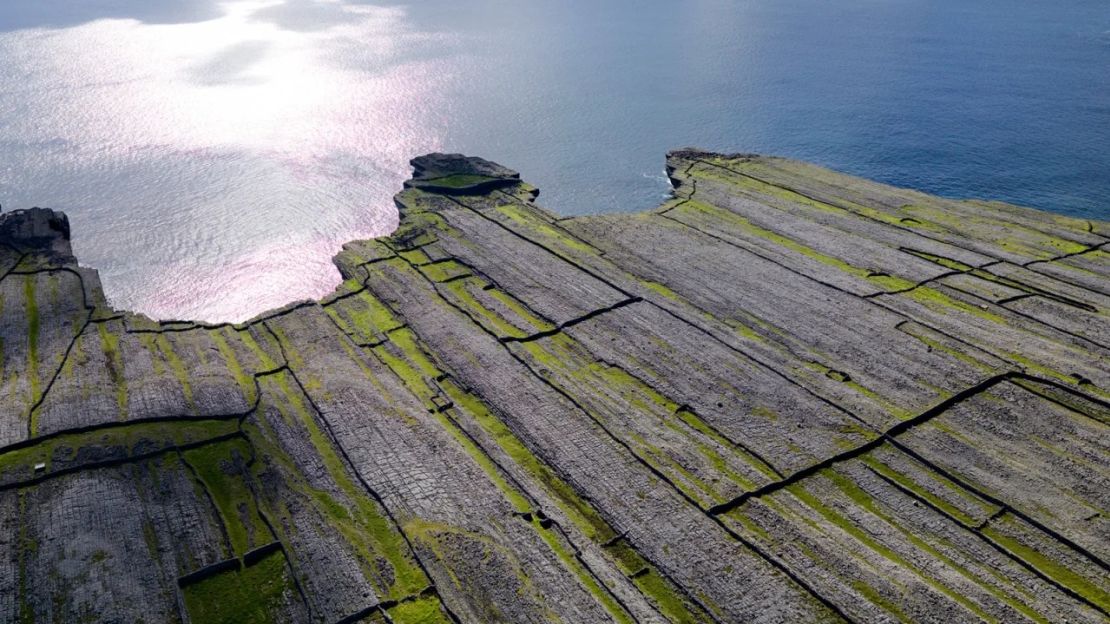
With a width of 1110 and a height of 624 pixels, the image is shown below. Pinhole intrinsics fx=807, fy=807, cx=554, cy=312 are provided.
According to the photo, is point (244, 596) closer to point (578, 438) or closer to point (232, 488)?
point (232, 488)

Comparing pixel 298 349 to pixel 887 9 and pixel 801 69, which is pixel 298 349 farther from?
pixel 887 9

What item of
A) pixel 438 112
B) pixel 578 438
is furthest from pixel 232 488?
A: pixel 438 112

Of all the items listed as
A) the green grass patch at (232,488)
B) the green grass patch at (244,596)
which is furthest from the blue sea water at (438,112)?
the green grass patch at (244,596)

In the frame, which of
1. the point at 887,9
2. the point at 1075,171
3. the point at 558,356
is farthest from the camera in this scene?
the point at 887,9

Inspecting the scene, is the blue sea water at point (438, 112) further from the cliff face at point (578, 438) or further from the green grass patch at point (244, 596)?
the green grass patch at point (244, 596)

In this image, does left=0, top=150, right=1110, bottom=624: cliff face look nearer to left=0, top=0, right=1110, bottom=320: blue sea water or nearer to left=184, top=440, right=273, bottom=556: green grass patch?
left=184, top=440, right=273, bottom=556: green grass patch

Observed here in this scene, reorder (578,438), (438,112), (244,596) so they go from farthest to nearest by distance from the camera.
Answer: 1. (438,112)
2. (578,438)
3. (244,596)

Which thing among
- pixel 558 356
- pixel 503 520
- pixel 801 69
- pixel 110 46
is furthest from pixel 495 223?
pixel 110 46
